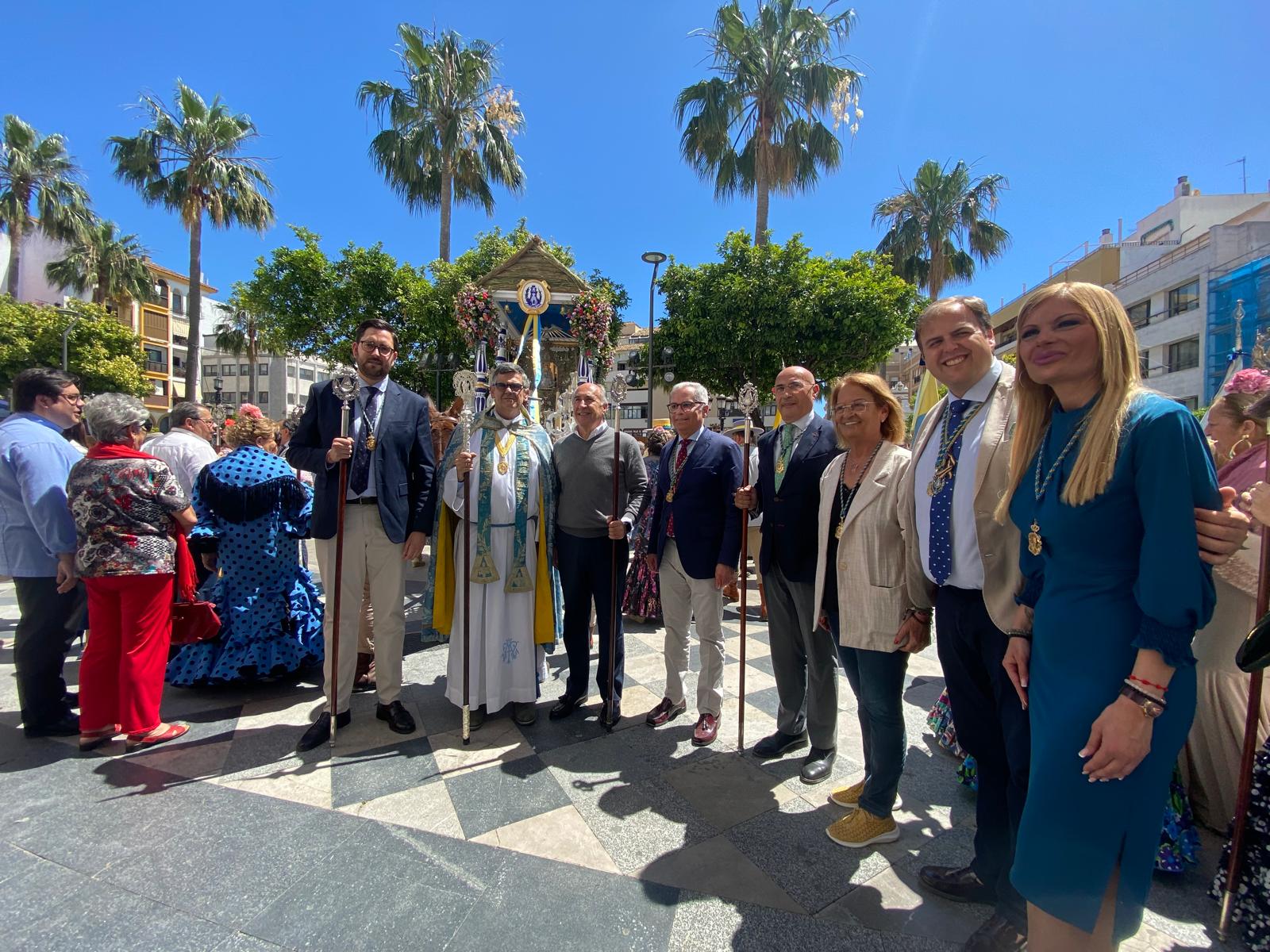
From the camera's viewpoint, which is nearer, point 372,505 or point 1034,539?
point 1034,539

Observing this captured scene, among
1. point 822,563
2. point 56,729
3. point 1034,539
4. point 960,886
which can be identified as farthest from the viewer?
point 56,729

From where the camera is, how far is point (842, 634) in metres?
2.51

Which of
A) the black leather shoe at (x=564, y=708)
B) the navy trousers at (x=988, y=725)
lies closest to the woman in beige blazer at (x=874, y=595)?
the navy trousers at (x=988, y=725)

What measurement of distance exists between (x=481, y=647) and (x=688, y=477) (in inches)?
64.6

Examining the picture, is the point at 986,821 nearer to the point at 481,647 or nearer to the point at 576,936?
the point at 576,936

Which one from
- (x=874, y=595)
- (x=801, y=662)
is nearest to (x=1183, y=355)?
(x=801, y=662)

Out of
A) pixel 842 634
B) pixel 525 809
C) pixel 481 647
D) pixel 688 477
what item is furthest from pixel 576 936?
pixel 688 477

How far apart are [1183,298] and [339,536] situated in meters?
36.9

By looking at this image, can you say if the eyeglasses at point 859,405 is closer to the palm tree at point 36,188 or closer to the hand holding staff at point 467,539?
the hand holding staff at point 467,539

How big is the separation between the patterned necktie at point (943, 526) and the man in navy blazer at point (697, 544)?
136 centimetres

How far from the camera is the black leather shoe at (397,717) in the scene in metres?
3.50

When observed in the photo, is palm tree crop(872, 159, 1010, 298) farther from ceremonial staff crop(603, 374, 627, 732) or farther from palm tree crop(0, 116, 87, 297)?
palm tree crop(0, 116, 87, 297)

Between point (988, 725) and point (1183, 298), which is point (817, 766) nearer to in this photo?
point (988, 725)

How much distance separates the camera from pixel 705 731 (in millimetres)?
3385
